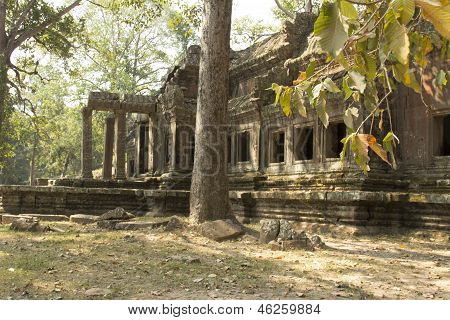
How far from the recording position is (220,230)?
26.1ft

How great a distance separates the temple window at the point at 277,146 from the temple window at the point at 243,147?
1.29 m

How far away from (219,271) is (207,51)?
5029 mm

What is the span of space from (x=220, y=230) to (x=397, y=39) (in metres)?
6.56

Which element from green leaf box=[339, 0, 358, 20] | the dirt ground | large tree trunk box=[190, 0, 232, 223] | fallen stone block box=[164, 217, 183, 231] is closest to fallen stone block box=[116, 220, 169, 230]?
fallen stone block box=[164, 217, 183, 231]

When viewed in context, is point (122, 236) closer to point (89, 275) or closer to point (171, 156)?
point (89, 275)

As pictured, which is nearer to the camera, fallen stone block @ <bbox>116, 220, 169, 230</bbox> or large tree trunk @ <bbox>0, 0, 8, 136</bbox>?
fallen stone block @ <bbox>116, 220, 169, 230</bbox>

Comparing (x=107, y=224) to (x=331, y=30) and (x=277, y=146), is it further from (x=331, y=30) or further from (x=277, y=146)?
(x=331, y=30)

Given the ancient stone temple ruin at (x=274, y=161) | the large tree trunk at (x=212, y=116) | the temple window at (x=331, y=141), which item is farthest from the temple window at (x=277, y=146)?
the large tree trunk at (x=212, y=116)

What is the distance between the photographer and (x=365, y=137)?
2.21 metres

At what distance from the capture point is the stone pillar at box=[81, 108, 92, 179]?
1605cm

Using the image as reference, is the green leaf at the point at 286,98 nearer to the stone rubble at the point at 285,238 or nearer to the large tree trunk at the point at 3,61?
the stone rubble at the point at 285,238

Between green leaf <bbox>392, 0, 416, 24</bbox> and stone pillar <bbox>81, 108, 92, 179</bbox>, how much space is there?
606 inches

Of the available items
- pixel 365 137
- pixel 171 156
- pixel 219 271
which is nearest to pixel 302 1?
pixel 171 156

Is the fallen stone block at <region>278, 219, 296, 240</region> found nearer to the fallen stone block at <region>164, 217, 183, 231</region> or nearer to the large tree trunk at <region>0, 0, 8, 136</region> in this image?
the fallen stone block at <region>164, 217, 183, 231</region>
